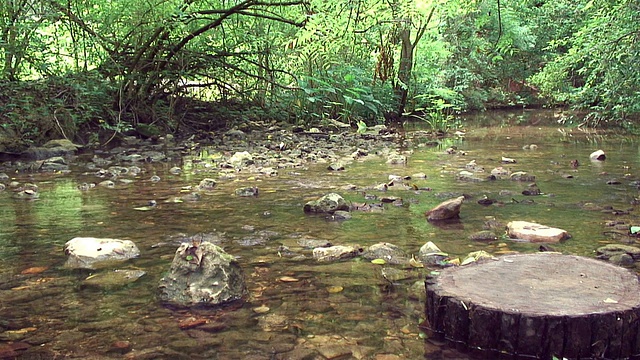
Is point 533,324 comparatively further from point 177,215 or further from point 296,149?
point 296,149

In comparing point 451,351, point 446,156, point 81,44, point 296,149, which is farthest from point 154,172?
point 451,351

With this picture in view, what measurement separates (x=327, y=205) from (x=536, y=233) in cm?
147

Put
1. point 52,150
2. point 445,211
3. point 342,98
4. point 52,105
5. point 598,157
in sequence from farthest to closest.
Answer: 1. point 342,98
2. point 52,105
3. point 52,150
4. point 598,157
5. point 445,211

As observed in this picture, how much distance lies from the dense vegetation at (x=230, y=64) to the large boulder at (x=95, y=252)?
10.0ft

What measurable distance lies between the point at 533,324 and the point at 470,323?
22 centimetres

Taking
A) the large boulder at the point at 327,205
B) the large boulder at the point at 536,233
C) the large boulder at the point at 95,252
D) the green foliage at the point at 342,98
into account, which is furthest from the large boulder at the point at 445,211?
the green foliage at the point at 342,98

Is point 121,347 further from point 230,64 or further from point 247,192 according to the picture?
Answer: point 230,64

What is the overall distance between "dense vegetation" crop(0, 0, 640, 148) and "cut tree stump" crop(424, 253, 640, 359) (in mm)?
Result: 3470

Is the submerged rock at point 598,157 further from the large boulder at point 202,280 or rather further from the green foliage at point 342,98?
the large boulder at point 202,280

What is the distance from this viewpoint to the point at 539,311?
196 cm

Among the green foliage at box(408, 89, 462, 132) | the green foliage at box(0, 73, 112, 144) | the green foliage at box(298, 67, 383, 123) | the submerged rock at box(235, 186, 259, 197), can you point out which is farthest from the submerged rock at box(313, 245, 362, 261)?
the green foliage at box(408, 89, 462, 132)

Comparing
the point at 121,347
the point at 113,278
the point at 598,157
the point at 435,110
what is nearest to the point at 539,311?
the point at 121,347

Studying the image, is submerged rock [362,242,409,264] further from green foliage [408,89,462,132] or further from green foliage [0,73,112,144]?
green foliage [408,89,462,132]

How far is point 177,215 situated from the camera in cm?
425
